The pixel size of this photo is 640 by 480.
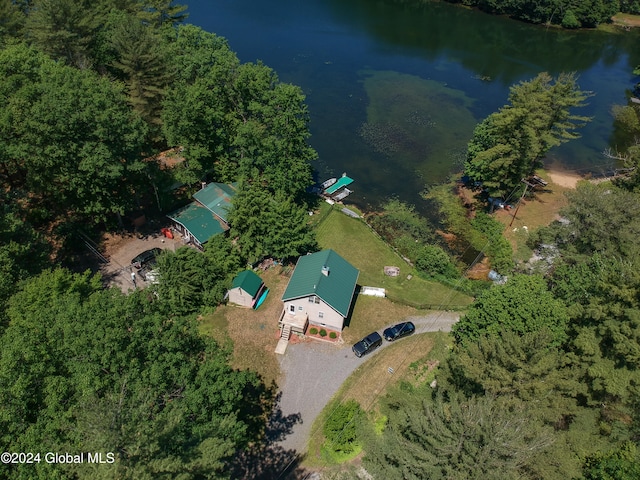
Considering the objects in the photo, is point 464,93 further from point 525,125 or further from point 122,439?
point 122,439

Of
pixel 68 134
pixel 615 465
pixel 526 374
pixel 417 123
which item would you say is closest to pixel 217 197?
pixel 68 134

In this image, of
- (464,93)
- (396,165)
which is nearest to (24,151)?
(396,165)

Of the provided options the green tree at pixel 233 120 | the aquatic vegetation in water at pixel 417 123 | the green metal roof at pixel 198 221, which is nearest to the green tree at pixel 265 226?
the green metal roof at pixel 198 221

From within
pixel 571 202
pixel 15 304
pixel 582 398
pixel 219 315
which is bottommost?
pixel 219 315

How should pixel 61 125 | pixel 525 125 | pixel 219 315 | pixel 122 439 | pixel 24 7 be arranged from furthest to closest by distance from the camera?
1. pixel 24 7
2. pixel 525 125
3. pixel 219 315
4. pixel 61 125
5. pixel 122 439

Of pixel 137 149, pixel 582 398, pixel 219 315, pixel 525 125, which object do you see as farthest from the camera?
pixel 525 125

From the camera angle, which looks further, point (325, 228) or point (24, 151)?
point (325, 228)

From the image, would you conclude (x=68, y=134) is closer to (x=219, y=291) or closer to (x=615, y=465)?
(x=219, y=291)
